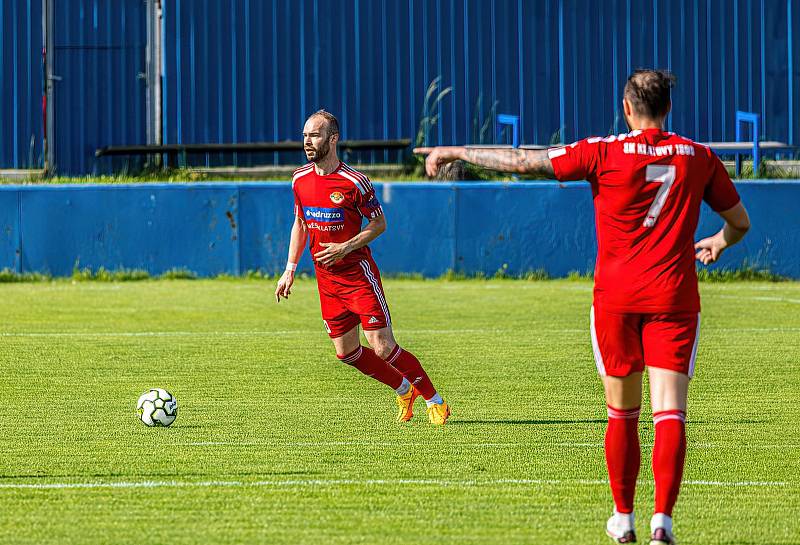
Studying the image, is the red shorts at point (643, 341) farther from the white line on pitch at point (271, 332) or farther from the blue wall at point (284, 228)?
the blue wall at point (284, 228)

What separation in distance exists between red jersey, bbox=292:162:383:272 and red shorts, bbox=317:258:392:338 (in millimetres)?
61

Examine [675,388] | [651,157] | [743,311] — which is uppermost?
[651,157]

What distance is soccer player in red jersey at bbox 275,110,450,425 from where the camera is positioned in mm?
8719

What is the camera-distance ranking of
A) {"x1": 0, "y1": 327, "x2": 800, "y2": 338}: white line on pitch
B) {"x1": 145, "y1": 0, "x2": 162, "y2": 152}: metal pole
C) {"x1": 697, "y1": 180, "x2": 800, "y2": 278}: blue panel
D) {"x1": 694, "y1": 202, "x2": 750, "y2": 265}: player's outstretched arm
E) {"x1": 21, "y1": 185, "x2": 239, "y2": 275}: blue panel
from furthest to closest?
{"x1": 145, "y1": 0, "x2": 162, "y2": 152}: metal pole → {"x1": 21, "y1": 185, "x2": 239, "y2": 275}: blue panel → {"x1": 697, "y1": 180, "x2": 800, "y2": 278}: blue panel → {"x1": 0, "y1": 327, "x2": 800, "y2": 338}: white line on pitch → {"x1": 694, "y1": 202, "x2": 750, "y2": 265}: player's outstretched arm

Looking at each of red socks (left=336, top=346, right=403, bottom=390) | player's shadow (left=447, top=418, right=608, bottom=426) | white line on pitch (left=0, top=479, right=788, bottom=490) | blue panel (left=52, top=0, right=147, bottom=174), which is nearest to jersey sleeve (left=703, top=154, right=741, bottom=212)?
white line on pitch (left=0, top=479, right=788, bottom=490)

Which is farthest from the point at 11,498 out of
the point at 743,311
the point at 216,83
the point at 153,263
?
the point at 216,83

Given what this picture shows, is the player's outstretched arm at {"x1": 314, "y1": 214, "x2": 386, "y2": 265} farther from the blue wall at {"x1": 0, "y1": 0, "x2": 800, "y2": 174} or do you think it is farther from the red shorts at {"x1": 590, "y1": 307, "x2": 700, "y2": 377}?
the blue wall at {"x1": 0, "y1": 0, "x2": 800, "y2": 174}

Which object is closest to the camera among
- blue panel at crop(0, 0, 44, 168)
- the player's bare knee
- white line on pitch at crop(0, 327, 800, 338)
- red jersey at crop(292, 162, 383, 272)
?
red jersey at crop(292, 162, 383, 272)

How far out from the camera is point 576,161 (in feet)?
17.7

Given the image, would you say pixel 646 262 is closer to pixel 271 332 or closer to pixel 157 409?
pixel 157 409

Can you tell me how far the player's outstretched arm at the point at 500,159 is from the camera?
5453 millimetres

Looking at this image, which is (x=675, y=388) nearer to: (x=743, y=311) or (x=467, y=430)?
(x=467, y=430)

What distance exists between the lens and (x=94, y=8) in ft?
81.7

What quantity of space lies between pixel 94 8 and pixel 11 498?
19.6m
